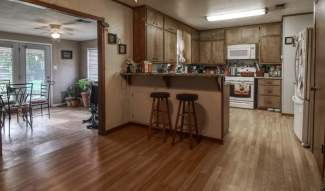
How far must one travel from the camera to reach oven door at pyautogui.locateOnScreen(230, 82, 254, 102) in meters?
6.28

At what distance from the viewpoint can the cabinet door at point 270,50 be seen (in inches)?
243

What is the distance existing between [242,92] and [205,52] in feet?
6.01

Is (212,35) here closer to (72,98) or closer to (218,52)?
(218,52)

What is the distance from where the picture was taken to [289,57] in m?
5.44

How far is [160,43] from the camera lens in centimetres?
504

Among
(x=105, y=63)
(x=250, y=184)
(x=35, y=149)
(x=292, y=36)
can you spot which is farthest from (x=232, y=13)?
(x=35, y=149)

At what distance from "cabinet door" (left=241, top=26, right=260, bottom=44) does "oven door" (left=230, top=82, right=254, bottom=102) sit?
129 centimetres

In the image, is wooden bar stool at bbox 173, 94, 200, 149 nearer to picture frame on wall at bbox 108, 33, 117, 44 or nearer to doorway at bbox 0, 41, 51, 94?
picture frame on wall at bbox 108, 33, 117, 44

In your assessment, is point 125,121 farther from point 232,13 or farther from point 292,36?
point 292,36

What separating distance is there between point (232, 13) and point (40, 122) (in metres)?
5.00

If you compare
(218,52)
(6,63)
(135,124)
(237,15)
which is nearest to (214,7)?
(237,15)

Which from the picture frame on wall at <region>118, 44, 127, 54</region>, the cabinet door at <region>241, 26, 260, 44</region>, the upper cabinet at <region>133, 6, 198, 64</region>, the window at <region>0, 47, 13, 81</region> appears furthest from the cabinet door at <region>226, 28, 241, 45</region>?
the window at <region>0, 47, 13, 81</region>

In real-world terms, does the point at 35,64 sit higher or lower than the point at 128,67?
higher

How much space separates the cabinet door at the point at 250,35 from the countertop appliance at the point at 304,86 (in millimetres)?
2909
